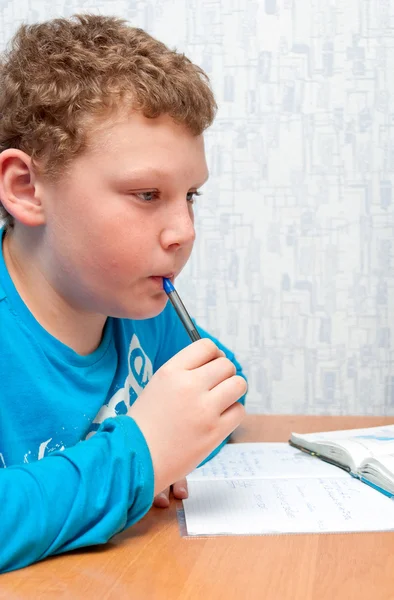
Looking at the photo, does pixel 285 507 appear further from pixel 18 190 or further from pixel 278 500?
pixel 18 190

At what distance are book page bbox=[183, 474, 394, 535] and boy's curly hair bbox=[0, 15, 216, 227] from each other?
383 millimetres

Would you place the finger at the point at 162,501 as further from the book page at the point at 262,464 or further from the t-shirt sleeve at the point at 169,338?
the t-shirt sleeve at the point at 169,338

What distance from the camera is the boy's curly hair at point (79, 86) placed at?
34.0 inches

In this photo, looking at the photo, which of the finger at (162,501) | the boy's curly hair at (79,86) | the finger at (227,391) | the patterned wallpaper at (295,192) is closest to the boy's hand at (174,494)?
the finger at (162,501)

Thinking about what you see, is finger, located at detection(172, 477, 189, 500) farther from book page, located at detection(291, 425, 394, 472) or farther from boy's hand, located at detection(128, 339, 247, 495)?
book page, located at detection(291, 425, 394, 472)

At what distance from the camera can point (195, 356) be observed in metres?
0.82

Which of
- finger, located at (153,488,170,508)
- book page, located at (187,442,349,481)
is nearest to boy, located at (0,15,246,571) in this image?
finger, located at (153,488,170,508)

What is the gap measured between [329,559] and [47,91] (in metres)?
0.55

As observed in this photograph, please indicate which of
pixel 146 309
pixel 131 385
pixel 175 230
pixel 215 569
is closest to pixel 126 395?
pixel 131 385

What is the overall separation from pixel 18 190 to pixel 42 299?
0.12m

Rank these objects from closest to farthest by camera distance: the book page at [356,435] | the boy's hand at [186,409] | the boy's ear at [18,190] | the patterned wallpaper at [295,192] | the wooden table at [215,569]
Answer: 1. the wooden table at [215,569]
2. the boy's hand at [186,409]
3. the boy's ear at [18,190]
4. the book page at [356,435]
5. the patterned wallpaper at [295,192]

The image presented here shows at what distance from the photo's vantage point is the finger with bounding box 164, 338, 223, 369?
81cm

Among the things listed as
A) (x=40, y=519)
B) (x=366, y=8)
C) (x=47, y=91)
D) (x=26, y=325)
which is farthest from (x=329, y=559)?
(x=366, y=8)

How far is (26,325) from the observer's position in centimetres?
91
